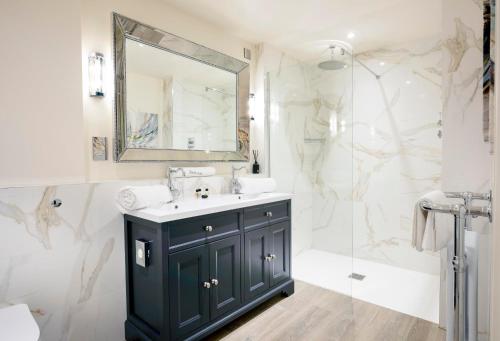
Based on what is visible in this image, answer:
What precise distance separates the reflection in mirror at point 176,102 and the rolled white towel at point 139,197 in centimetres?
37

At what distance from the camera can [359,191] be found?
329cm

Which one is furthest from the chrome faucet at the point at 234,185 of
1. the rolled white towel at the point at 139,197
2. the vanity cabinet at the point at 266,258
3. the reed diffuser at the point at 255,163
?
the rolled white towel at the point at 139,197

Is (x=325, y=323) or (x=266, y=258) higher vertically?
(x=266, y=258)

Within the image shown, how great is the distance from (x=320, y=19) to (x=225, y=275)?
7.38ft

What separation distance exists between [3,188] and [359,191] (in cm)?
313

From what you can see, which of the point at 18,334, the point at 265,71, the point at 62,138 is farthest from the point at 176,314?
the point at 265,71

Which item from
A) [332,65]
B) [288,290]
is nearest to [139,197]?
[288,290]

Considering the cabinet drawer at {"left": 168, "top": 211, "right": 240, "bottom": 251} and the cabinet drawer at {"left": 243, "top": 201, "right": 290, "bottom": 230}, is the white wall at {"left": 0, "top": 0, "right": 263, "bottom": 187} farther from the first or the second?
the cabinet drawer at {"left": 243, "top": 201, "right": 290, "bottom": 230}

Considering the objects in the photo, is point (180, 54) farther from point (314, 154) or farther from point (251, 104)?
point (314, 154)

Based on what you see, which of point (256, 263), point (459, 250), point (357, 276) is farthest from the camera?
point (357, 276)

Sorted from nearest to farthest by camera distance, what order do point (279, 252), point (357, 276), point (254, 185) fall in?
point (279, 252), point (254, 185), point (357, 276)

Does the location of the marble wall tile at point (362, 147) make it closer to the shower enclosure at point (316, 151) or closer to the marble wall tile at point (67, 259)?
the shower enclosure at point (316, 151)

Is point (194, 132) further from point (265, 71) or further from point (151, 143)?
point (265, 71)

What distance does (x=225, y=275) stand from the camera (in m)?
1.93
